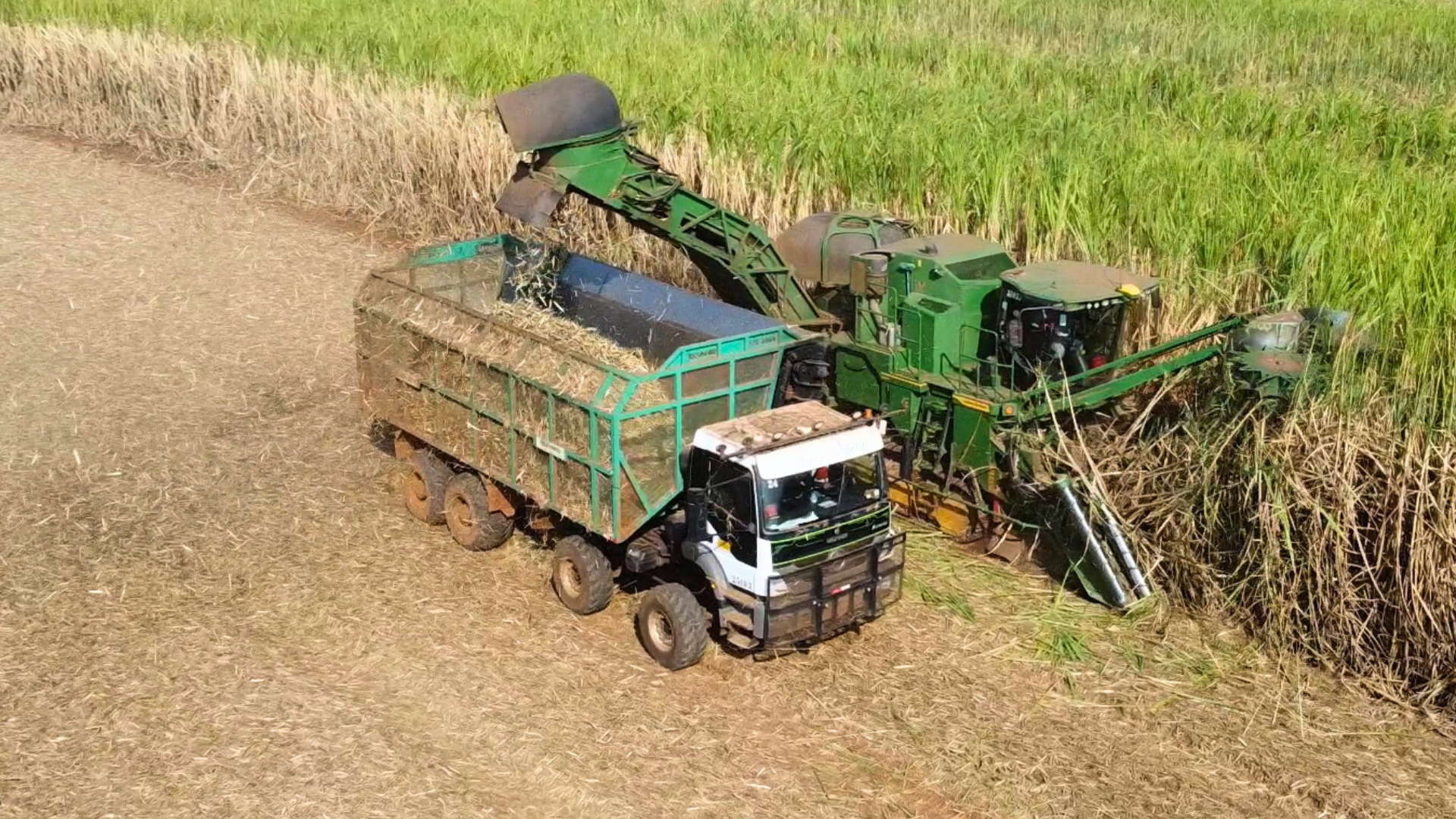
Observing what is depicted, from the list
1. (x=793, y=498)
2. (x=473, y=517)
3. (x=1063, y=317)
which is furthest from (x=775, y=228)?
(x=793, y=498)

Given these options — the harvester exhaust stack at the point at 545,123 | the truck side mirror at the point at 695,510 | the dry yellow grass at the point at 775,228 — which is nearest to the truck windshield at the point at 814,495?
the truck side mirror at the point at 695,510

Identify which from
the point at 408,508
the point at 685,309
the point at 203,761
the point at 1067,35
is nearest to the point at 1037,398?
the point at 685,309

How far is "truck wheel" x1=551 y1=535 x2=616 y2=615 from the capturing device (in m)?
9.68

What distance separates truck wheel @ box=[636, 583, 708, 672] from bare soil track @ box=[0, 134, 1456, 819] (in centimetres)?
14

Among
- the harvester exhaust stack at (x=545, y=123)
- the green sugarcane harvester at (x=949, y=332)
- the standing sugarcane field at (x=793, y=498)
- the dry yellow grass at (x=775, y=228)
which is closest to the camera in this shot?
the standing sugarcane field at (x=793, y=498)

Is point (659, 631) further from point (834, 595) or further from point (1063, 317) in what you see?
point (1063, 317)

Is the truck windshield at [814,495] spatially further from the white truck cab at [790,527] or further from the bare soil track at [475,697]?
the bare soil track at [475,697]

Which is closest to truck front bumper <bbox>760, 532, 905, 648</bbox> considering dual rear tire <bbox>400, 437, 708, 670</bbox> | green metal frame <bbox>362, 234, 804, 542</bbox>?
dual rear tire <bbox>400, 437, 708, 670</bbox>

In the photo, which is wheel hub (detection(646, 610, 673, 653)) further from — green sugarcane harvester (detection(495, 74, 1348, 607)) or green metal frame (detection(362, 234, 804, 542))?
green sugarcane harvester (detection(495, 74, 1348, 607))

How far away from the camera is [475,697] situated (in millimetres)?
8805

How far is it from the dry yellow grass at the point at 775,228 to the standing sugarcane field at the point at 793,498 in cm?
5

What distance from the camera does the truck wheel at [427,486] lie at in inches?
434

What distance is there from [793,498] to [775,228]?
19.5ft

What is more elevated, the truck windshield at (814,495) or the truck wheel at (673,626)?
the truck windshield at (814,495)
